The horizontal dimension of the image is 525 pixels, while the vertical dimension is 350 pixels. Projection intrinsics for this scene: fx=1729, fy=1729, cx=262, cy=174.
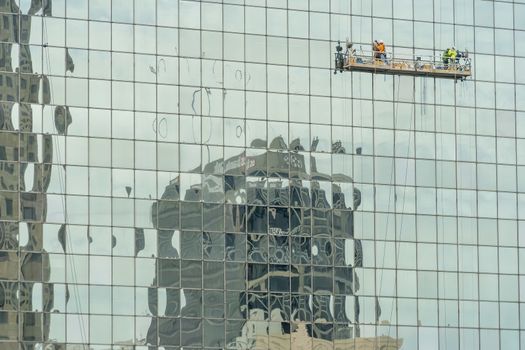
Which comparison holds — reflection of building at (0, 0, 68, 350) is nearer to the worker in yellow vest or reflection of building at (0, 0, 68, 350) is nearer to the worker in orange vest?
the worker in orange vest

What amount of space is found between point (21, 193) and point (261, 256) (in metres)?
13.0

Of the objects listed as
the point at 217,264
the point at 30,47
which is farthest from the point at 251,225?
the point at 30,47

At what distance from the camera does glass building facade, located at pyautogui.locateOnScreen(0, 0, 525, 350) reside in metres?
86.8

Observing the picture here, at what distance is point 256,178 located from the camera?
90562 mm

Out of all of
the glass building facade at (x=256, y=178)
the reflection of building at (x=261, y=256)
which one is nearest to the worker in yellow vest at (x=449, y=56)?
the glass building facade at (x=256, y=178)

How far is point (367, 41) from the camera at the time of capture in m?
94.4

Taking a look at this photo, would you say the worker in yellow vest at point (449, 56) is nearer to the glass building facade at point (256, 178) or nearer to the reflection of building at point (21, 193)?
the glass building facade at point (256, 178)

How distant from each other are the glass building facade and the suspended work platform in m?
0.48

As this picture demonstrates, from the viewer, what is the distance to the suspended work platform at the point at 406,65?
93.6 meters

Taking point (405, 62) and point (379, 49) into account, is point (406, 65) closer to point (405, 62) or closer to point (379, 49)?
point (405, 62)

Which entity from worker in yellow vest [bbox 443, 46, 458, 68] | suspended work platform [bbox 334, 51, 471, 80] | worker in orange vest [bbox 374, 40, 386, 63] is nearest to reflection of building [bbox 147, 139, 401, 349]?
suspended work platform [bbox 334, 51, 471, 80]

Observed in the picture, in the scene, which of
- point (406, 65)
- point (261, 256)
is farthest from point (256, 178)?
point (406, 65)

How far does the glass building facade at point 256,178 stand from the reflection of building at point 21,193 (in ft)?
0.32

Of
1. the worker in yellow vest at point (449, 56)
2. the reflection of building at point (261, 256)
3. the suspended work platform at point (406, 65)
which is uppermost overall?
the worker in yellow vest at point (449, 56)
